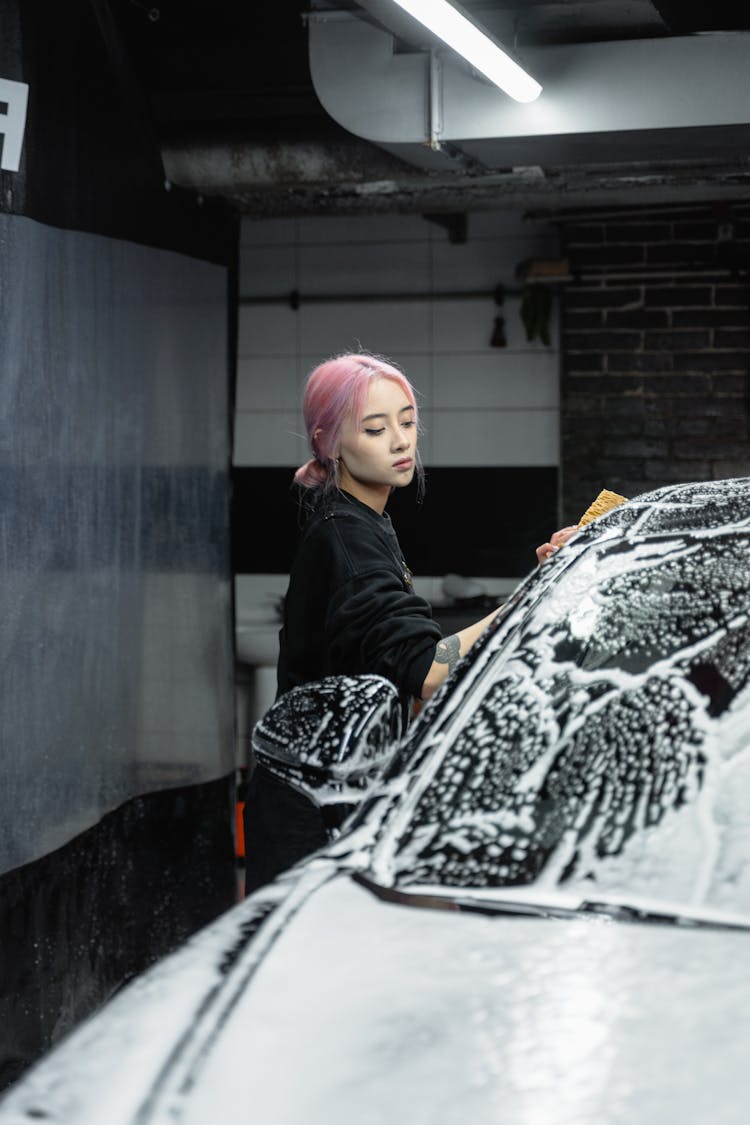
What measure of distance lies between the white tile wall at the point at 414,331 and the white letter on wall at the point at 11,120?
2781mm

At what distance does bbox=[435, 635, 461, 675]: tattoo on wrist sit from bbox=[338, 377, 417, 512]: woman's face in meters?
0.35

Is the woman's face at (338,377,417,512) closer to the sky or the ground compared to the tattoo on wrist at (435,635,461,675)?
closer to the sky

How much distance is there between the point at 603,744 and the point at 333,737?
0.94ft

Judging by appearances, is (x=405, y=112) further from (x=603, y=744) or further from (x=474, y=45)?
(x=603, y=744)

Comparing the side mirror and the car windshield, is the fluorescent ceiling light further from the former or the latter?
the side mirror

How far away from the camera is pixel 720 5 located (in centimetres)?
296

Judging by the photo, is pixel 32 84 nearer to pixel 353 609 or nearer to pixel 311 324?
pixel 353 609

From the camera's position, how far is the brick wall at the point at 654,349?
203 inches

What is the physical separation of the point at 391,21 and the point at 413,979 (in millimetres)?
2265

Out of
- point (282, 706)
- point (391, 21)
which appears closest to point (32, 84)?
point (391, 21)

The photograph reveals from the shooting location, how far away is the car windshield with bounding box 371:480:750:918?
1.21 meters

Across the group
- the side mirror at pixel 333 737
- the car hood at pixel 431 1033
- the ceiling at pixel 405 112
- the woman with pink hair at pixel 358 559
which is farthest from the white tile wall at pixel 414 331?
the car hood at pixel 431 1033

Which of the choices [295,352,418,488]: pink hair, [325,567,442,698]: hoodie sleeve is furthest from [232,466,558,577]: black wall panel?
[325,567,442,698]: hoodie sleeve

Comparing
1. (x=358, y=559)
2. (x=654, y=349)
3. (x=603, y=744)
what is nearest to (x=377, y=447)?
(x=358, y=559)
